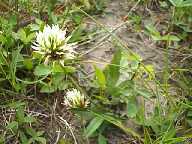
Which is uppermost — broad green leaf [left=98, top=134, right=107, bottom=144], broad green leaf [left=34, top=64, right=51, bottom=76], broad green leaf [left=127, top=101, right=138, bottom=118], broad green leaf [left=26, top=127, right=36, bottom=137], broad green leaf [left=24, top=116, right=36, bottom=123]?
broad green leaf [left=34, top=64, right=51, bottom=76]

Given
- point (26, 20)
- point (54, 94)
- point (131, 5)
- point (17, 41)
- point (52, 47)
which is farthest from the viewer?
point (131, 5)

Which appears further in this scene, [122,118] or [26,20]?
[26,20]

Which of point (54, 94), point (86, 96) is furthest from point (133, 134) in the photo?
point (54, 94)

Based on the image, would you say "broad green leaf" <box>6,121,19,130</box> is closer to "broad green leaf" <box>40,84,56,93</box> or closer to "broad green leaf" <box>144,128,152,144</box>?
"broad green leaf" <box>40,84,56,93</box>

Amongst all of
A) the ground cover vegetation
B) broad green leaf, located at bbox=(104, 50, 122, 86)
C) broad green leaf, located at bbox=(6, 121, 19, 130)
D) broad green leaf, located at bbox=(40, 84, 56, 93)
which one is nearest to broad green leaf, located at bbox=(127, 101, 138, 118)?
the ground cover vegetation

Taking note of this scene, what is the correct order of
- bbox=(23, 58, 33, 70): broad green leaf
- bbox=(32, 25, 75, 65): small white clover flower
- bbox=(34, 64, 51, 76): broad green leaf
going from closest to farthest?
bbox=(32, 25, 75, 65): small white clover flower
bbox=(34, 64, 51, 76): broad green leaf
bbox=(23, 58, 33, 70): broad green leaf

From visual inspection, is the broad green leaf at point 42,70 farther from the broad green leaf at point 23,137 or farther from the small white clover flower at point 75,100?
the broad green leaf at point 23,137

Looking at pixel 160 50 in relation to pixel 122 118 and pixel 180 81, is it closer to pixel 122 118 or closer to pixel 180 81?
pixel 180 81
